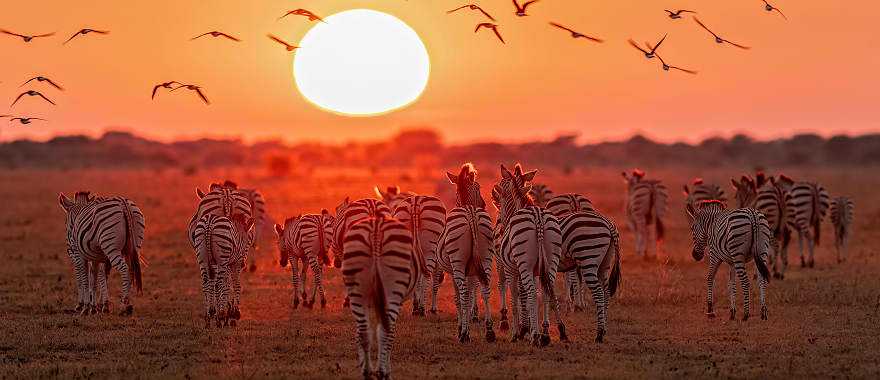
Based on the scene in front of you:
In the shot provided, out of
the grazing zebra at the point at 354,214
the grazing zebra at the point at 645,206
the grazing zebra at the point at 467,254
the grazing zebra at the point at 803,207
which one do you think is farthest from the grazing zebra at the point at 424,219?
the grazing zebra at the point at 645,206

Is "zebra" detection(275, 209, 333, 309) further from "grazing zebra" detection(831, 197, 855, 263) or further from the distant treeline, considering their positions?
the distant treeline

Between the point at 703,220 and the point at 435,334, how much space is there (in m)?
5.84

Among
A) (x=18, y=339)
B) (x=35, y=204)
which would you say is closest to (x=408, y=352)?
(x=18, y=339)

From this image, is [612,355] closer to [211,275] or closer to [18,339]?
[211,275]

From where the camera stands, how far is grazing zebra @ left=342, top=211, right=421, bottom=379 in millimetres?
12945

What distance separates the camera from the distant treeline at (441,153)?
129250mm

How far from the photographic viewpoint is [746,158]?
484ft

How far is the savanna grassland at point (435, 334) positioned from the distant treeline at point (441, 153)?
87.5m

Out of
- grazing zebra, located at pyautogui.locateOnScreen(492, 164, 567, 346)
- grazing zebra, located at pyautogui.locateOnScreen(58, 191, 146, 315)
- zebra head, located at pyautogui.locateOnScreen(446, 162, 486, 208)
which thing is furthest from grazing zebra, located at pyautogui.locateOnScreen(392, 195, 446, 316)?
grazing zebra, located at pyautogui.locateOnScreen(58, 191, 146, 315)

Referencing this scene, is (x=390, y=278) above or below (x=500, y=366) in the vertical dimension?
above

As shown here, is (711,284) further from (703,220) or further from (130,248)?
(130,248)

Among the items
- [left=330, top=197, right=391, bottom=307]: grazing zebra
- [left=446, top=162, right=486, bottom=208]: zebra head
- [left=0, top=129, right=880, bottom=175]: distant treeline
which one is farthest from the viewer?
[left=0, top=129, right=880, bottom=175]: distant treeline

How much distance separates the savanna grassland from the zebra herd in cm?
56

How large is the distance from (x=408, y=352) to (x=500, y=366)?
1.79 meters
